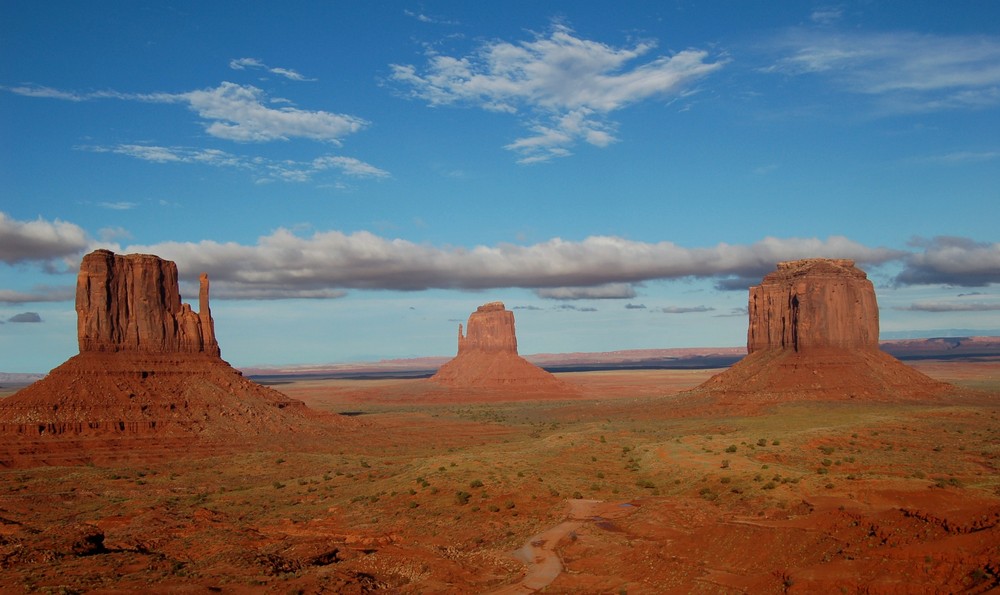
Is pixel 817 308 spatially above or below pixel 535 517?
above

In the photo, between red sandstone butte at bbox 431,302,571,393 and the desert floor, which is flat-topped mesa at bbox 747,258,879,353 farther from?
red sandstone butte at bbox 431,302,571,393

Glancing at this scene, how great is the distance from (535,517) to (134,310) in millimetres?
52295

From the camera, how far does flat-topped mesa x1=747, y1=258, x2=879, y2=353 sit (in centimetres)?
10400

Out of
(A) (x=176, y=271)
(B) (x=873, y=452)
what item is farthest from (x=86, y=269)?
(B) (x=873, y=452)

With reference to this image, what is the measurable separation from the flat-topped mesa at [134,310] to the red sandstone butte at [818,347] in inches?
2560

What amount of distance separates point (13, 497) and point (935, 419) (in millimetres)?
72072

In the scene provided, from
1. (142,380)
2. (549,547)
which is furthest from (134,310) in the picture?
(549,547)

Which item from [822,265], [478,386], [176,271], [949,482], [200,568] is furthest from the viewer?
[478,386]

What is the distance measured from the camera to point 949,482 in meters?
33.2

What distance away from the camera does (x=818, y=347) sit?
104 metres

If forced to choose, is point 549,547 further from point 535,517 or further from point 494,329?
point 494,329

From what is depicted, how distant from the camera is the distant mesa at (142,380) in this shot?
200ft

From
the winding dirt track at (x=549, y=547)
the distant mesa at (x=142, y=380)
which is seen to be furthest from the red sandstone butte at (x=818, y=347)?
the winding dirt track at (x=549, y=547)

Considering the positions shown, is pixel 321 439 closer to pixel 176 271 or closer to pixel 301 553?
pixel 176 271
